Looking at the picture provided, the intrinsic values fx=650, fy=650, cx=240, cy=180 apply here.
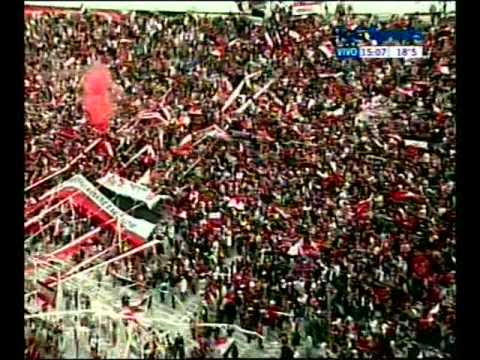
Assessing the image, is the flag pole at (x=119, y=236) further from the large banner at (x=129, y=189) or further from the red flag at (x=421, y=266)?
the red flag at (x=421, y=266)

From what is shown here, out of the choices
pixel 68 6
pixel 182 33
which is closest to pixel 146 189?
pixel 182 33

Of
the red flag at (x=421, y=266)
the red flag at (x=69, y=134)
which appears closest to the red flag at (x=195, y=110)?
the red flag at (x=69, y=134)

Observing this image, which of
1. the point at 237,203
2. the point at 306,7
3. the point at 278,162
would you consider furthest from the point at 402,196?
the point at 306,7

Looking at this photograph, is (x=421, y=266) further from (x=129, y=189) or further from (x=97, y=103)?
(x=97, y=103)

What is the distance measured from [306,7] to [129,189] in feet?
2.60

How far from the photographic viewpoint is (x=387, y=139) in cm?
199

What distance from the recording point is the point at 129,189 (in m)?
2.05

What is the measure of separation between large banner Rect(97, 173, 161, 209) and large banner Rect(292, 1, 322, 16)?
724 millimetres

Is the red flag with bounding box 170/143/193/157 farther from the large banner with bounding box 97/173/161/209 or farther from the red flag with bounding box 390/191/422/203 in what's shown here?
the red flag with bounding box 390/191/422/203

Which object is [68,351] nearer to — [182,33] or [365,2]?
[182,33]

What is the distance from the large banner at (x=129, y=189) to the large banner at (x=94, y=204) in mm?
40

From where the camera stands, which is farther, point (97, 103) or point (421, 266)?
point (97, 103)

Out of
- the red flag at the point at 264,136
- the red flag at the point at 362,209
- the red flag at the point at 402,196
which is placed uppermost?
the red flag at the point at 264,136

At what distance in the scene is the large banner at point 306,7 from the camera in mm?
2008
